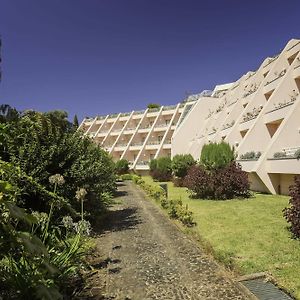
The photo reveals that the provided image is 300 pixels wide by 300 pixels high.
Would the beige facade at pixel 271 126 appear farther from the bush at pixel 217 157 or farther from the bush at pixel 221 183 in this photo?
the bush at pixel 217 157

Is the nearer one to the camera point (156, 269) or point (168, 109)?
point (156, 269)

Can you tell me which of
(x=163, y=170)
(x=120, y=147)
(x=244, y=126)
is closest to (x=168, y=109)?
(x=120, y=147)

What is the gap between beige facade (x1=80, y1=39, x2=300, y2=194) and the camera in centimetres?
1946

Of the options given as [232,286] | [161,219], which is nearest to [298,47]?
[161,219]

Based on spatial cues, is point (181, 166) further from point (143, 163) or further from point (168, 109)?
point (168, 109)

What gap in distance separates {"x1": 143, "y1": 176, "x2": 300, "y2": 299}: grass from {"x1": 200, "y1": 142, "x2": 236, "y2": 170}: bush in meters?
4.22

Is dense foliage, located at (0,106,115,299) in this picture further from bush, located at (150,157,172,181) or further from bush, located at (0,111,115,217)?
bush, located at (150,157,172,181)

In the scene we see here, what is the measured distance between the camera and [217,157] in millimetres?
19594

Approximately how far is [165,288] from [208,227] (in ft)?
18.2

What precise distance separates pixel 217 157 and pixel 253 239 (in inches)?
425

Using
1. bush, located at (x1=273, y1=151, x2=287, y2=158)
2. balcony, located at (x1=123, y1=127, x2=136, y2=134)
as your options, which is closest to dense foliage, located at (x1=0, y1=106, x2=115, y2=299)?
bush, located at (x1=273, y1=151, x2=287, y2=158)

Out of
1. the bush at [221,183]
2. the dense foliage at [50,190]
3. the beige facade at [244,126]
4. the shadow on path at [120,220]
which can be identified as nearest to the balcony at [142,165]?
the beige facade at [244,126]

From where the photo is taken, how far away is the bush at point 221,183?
1852cm

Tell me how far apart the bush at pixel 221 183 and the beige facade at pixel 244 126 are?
1913 mm
